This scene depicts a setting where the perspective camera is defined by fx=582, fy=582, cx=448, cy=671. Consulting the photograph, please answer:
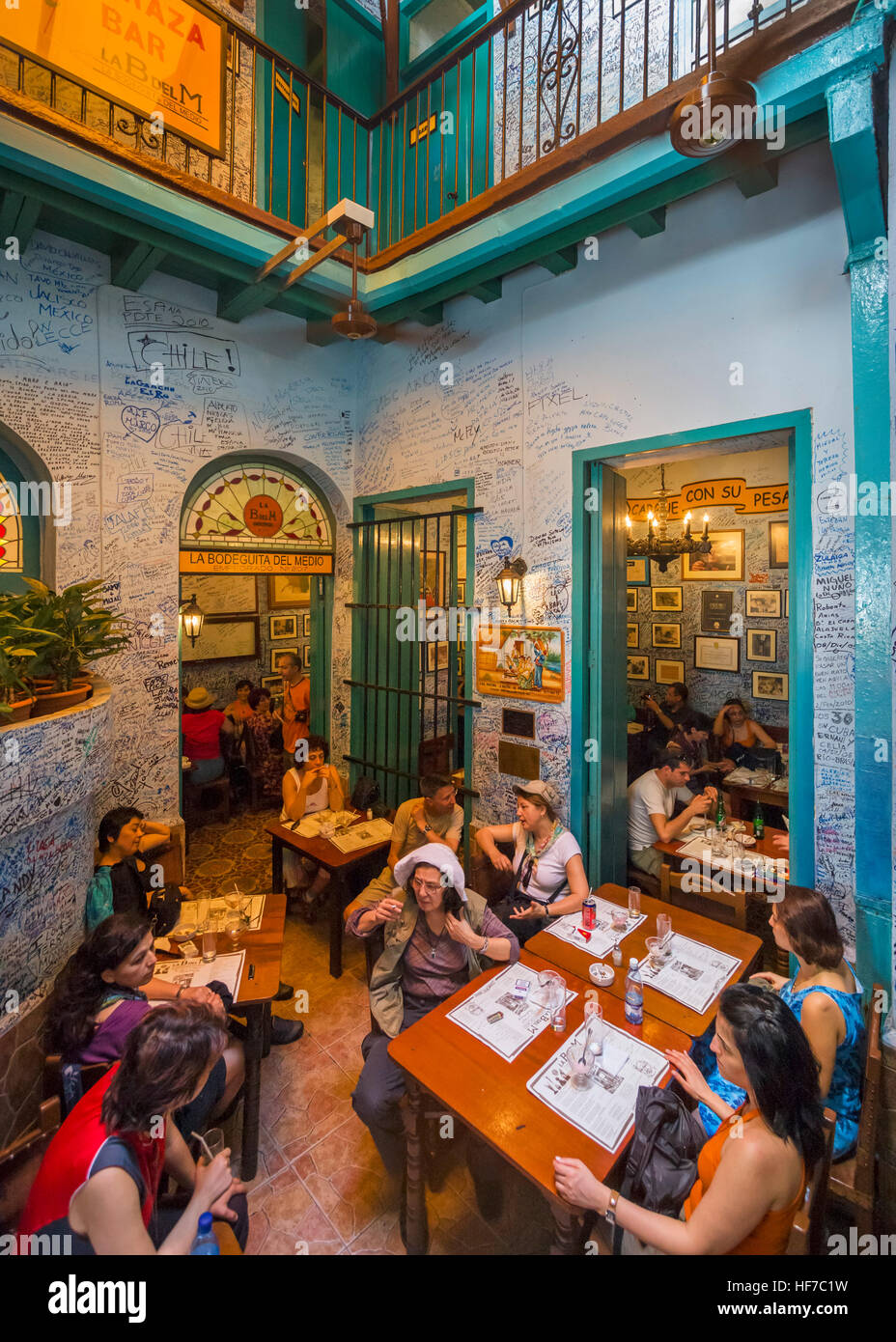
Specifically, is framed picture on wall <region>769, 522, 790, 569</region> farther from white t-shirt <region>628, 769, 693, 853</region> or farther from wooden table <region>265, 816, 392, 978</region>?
wooden table <region>265, 816, 392, 978</region>

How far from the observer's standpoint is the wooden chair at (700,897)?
4.26m

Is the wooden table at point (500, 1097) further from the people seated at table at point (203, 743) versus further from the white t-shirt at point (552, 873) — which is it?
the people seated at table at point (203, 743)

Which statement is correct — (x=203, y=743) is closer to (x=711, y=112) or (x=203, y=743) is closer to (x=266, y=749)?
(x=266, y=749)

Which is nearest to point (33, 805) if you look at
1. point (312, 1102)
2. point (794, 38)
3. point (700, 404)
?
point (312, 1102)

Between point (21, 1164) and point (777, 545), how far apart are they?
792cm

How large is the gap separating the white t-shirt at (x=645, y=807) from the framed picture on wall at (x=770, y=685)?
3111 mm

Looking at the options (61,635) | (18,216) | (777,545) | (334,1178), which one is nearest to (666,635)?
(777,545)

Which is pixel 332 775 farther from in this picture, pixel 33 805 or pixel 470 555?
pixel 33 805

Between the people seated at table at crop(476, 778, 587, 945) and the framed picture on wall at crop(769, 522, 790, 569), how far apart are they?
4616 millimetres

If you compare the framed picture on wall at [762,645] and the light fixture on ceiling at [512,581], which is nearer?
the light fixture on ceiling at [512,581]

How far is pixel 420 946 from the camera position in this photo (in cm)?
314

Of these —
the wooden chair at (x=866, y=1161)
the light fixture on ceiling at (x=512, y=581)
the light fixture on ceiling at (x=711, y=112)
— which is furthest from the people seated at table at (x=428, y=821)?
the light fixture on ceiling at (x=711, y=112)
